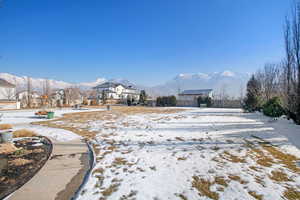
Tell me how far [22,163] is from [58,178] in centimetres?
150

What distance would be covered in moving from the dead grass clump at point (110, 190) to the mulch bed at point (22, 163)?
1.62m

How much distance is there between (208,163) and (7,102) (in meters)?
27.7

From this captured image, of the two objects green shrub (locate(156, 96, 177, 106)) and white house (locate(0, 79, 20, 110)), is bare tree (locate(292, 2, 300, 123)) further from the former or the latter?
white house (locate(0, 79, 20, 110))

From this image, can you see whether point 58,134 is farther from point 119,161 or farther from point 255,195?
point 255,195

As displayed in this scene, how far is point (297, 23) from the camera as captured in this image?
801 centimetres

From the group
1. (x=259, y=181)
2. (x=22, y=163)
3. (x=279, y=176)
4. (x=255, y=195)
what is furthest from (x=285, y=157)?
(x=22, y=163)

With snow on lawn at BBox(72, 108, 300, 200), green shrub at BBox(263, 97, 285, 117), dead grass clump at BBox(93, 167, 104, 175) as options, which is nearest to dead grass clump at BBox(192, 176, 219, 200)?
snow on lawn at BBox(72, 108, 300, 200)

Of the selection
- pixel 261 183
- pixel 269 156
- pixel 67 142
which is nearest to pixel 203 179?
pixel 261 183

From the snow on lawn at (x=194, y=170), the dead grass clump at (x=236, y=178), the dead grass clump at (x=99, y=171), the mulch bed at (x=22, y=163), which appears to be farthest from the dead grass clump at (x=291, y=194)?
the mulch bed at (x=22, y=163)

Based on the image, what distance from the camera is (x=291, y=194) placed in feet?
7.83

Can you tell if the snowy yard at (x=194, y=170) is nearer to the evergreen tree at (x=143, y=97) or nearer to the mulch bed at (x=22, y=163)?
the mulch bed at (x=22, y=163)

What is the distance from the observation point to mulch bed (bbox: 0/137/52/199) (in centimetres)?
264

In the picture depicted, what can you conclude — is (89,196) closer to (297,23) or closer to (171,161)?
(171,161)

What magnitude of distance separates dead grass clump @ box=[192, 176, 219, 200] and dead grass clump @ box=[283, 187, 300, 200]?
117 centimetres
